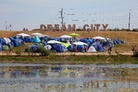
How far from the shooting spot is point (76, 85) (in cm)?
3356

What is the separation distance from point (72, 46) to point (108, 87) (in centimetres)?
4329

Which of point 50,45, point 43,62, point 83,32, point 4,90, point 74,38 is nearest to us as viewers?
point 4,90

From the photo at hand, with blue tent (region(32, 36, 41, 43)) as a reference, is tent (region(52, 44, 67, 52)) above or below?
below

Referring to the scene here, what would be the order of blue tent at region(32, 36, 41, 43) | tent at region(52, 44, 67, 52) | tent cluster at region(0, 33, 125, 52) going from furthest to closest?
blue tent at region(32, 36, 41, 43) < tent cluster at region(0, 33, 125, 52) < tent at region(52, 44, 67, 52)

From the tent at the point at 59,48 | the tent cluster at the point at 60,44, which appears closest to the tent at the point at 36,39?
the tent cluster at the point at 60,44

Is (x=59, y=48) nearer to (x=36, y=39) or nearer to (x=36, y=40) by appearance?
(x=36, y=40)

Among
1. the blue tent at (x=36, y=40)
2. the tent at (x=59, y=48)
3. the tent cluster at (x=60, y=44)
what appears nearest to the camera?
the tent at (x=59, y=48)

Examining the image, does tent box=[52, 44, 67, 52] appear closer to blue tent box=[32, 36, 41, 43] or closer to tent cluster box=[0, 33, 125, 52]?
tent cluster box=[0, 33, 125, 52]

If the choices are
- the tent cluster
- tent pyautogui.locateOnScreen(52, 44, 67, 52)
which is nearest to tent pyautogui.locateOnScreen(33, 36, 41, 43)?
the tent cluster

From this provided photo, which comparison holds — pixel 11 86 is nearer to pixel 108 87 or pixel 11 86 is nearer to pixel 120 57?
pixel 108 87

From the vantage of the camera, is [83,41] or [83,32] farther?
[83,32]

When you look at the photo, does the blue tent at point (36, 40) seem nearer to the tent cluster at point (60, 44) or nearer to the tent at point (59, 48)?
the tent cluster at point (60, 44)

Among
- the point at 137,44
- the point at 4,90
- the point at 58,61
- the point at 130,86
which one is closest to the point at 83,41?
the point at 137,44

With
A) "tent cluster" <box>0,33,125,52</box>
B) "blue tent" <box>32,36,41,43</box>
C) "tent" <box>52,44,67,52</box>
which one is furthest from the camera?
"blue tent" <box>32,36,41,43</box>
